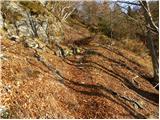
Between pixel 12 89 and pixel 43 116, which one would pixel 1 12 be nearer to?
pixel 12 89

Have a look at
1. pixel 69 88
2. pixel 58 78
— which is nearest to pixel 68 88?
pixel 69 88

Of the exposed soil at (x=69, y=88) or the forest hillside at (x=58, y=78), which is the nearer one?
the exposed soil at (x=69, y=88)

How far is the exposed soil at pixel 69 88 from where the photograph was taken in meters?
8.62

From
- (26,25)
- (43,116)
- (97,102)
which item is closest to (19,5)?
(26,25)

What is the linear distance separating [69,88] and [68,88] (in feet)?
0.24

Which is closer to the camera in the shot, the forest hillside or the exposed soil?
the exposed soil

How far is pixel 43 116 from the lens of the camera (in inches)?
325

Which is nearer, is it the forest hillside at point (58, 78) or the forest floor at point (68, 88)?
the forest floor at point (68, 88)

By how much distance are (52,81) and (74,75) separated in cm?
251

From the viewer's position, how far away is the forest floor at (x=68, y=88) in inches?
339

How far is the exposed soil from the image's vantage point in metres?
8.62

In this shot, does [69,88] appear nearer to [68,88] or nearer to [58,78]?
[68,88]

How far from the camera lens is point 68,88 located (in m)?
10.9

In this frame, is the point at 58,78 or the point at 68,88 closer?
the point at 68,88
